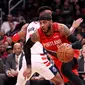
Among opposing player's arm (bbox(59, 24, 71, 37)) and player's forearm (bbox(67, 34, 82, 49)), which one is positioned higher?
opposing player's arm (bbox(59, 24, 71, 37))

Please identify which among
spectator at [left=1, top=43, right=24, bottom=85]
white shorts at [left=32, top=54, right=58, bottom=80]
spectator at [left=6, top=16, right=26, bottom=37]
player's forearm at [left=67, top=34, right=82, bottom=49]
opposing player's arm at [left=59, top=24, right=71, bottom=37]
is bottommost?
spectator at [left=1, top=43, right=24, bottom=85]

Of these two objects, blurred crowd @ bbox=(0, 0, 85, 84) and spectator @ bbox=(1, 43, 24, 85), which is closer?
spectator @ bbox=(1, 43, 24, 85)

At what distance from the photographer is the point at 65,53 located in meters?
6.08

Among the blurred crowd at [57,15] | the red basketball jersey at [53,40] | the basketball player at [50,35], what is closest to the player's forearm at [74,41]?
the basketball player at [50,35]

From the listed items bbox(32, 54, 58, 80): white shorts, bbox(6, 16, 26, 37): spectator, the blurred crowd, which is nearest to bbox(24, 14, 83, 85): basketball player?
bbox(32, 54, 58, 80): white shorts

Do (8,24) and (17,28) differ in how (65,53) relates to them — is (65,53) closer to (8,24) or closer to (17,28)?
(17,28)

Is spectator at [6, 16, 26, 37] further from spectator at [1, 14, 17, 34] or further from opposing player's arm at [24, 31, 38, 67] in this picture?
opposing player's arm at [24, 31, 38, 67]

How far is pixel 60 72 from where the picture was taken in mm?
6398

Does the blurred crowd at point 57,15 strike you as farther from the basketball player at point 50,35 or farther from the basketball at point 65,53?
the basketball at point 65,53

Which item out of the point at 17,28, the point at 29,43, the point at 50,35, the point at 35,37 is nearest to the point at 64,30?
the point at 50,35

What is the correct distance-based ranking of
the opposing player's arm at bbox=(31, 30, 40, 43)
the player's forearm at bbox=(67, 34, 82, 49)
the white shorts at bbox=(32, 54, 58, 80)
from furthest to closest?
the white shorts at bbox=(32, 54, 58, 80), the opposing player's arm at bbox=(31, 30, 40, 43), the player's forearm at bbox=(67, 34, 82, 49)

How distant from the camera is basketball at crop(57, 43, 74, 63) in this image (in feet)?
19.9

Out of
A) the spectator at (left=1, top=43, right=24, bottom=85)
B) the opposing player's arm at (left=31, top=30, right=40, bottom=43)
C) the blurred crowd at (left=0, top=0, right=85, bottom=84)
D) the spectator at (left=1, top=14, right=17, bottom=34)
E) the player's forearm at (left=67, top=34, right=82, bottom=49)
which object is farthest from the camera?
the spectator at (left=1, top=14, right=17, bottom=34)

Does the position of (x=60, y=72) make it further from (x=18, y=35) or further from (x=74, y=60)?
(x=18, y=35)
